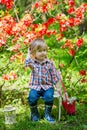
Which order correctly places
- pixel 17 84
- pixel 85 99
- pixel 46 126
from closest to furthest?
pixel 46 126 → pixel 85 99 → pixel 17 84

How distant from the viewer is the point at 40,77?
18.9ft

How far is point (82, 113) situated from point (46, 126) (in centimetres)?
83

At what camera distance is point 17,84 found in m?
7.83

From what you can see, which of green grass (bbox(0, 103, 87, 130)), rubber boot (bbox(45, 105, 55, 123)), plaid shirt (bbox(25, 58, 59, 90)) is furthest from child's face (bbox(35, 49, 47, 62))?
green grass (bbox(0, 103, 87, 130))

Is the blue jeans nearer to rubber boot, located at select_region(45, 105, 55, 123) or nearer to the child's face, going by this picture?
rubber boot, located at select_region(45, 105, 55, 123)

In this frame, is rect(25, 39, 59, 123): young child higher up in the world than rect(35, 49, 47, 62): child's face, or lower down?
lower down

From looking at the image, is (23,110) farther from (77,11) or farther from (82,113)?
(77,11)

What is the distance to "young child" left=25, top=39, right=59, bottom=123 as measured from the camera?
5.69 meters

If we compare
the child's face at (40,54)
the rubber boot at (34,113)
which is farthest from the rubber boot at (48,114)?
the child's face at (40,54)

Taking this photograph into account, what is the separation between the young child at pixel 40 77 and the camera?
18.7 feet

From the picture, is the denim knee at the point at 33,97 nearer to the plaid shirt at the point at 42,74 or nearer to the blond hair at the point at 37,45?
the plaid shirt at the point at 42,74

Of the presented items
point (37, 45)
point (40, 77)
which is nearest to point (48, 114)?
point (40, 77)

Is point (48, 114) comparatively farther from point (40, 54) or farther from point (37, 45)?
point (37, 45)

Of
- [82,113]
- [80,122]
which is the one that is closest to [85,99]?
[82,113]
